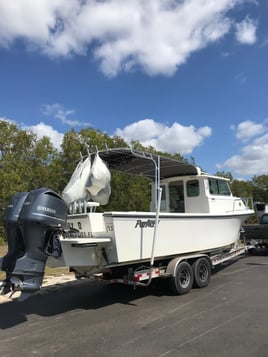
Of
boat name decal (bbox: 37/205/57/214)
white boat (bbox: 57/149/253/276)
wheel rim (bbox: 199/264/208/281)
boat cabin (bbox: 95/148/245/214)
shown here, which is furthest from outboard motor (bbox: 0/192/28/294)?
wheel rim (bbox: 199/264/208/281)

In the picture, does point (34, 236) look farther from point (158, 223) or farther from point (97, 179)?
point (158, 223)

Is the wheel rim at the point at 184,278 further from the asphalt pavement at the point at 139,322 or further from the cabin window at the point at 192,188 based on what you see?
the cabin window at the point at 192,188

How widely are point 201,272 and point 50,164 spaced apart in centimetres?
1670

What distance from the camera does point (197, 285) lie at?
9141 millimetres

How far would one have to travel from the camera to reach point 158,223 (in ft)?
26.3

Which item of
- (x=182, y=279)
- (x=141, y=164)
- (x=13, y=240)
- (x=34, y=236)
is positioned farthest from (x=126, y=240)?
(x=141, y=164)

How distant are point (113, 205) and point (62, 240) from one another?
616 inches

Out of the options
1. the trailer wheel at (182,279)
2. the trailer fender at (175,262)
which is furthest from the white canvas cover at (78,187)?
the trailer wheel at (182,279)

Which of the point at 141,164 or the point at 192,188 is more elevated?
the point at 141,164

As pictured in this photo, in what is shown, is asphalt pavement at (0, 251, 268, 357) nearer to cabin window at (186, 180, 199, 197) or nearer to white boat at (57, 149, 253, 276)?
white boat at (57, 149, 253, 276)

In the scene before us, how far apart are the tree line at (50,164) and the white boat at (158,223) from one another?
421 inches

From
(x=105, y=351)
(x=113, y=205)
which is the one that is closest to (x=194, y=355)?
(x=105, y=351)

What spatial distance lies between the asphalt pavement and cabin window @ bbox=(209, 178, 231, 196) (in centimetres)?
249

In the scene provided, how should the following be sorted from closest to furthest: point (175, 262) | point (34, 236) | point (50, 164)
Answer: point (34, 236) < point (175, 262) < point (50, 164)
